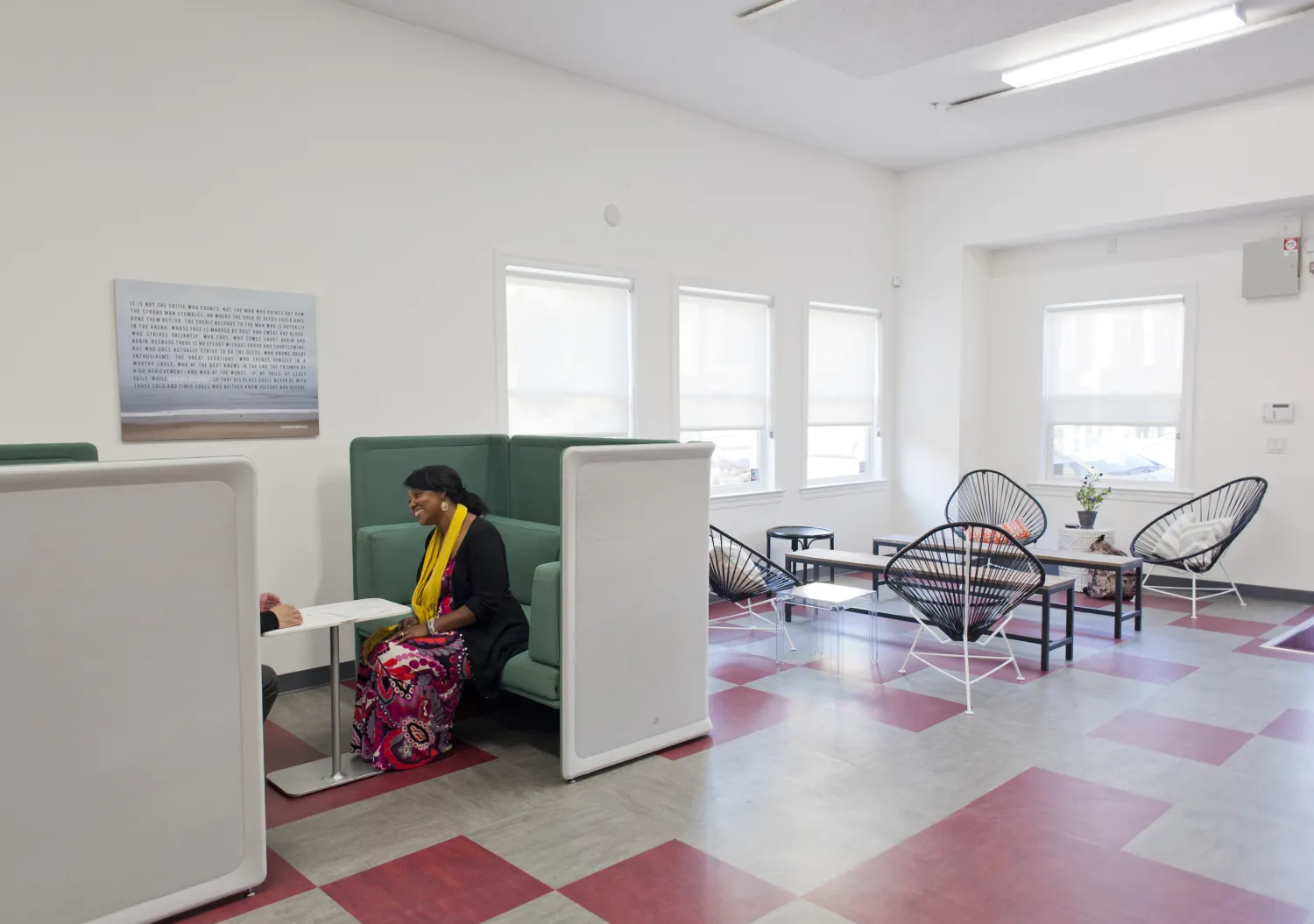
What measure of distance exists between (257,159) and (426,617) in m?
2.63

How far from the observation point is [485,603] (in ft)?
13.8

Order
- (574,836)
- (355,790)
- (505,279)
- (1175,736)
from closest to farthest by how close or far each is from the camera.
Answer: (574,836), (355,790), (1175,736), (505,279)

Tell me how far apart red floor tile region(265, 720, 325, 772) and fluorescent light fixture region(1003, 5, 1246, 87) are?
5976 mm

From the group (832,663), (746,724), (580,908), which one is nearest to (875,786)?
(746,724)

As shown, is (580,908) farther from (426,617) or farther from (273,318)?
(273,318)

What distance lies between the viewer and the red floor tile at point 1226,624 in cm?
639

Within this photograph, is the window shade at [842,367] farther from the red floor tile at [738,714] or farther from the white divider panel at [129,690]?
the white divider panel at [129,690]

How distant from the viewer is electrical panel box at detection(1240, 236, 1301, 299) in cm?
711

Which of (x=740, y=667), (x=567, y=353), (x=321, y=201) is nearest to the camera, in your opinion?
(x=321, y=201)

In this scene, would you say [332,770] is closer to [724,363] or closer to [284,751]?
[284,751]

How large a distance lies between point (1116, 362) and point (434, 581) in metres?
6.55

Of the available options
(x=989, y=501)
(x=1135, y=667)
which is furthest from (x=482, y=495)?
(x=989, y=501)

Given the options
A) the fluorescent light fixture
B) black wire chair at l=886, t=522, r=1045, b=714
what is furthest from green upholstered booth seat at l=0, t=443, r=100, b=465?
the fluorescent light fixture

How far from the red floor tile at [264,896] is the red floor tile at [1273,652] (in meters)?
5.59
